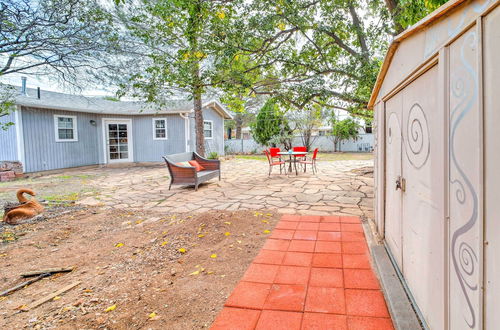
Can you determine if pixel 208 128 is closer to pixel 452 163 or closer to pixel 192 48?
pixel 192 48

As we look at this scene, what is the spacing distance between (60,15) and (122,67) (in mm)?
1892

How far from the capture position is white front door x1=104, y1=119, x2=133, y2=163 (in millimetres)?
13961

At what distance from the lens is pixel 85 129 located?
1321cm

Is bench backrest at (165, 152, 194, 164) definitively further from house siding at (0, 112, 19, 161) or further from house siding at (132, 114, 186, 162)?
house siding at (0, 112, 19, 161)

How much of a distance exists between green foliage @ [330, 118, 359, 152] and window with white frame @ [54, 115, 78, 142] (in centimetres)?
1555

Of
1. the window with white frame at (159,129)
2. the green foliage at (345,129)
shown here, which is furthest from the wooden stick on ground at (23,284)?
the green foliage at (345,129)

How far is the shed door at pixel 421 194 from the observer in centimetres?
153

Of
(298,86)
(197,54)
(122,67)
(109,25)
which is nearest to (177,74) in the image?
(197,54)

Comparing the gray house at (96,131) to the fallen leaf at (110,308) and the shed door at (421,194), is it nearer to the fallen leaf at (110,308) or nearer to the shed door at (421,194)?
the fallen leaf at (110,308)

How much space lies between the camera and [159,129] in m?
14.2

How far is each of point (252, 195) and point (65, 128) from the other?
10267 mm

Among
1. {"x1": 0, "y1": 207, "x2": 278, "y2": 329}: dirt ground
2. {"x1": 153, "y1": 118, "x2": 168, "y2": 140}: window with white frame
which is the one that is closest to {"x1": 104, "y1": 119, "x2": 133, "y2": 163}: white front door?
{"x1": 153, "y1": 118, "x2": 168, "y2": 140}: window with white frame

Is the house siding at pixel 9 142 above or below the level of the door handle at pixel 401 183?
above

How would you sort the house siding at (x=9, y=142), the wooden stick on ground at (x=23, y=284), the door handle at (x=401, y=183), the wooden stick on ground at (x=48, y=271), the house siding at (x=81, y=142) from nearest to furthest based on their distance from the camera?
the door handle at (x=401, y=183) → the wooden stick on ground at (x=23, y=284) → the wooden stick on ground at (x=48, y=271) → the house siding at (x=9, y=142) → the house siding at (x=81, y=142)
